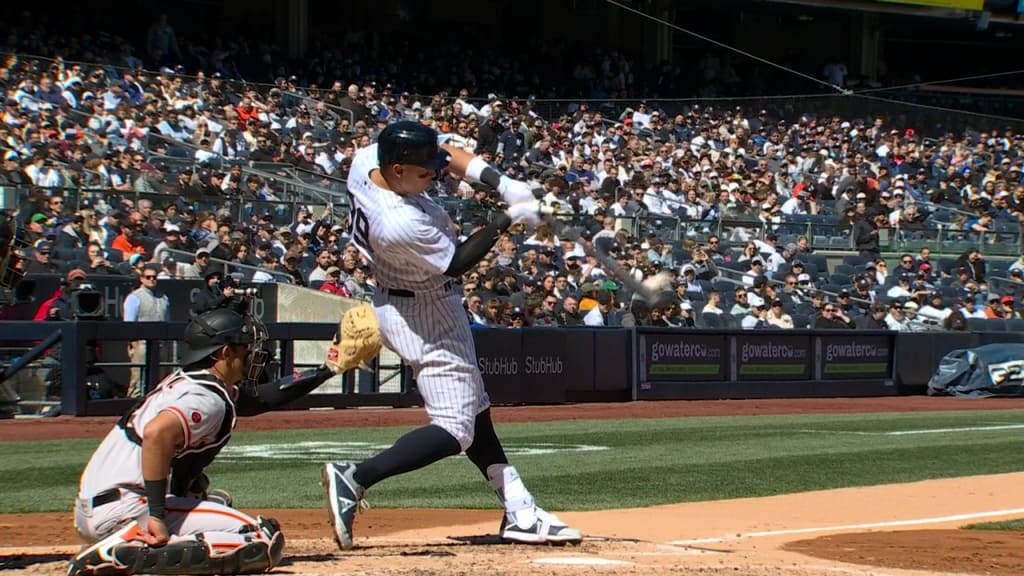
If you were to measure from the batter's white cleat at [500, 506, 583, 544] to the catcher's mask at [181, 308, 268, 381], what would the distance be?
1.50 metres

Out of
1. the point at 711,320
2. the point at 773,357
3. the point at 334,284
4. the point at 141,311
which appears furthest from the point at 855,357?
the point at 141,311

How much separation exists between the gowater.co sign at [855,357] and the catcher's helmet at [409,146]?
16.6 m

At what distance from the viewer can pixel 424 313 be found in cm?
568

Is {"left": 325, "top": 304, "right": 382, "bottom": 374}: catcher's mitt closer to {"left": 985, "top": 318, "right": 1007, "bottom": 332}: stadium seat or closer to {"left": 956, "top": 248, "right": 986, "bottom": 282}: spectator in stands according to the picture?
{"left": 985, "top": 318, "right": 1007, "bottom": 332}: stadium seat

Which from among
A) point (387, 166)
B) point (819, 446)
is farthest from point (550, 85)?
point (387, 166)

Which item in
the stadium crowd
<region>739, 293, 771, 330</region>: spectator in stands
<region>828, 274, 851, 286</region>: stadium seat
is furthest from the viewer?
<region>828, 274, 851, 286</region>: stadium seat

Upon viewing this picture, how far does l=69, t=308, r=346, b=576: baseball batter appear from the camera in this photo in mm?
4785

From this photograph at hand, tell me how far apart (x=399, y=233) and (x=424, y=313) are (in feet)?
1.32

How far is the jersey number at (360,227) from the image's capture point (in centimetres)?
562

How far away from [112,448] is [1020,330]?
2067cm

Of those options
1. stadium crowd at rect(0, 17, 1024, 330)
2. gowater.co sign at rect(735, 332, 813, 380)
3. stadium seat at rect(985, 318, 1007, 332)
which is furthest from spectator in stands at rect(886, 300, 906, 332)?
gowater.co sign at rect(735, 332, 813, 380)

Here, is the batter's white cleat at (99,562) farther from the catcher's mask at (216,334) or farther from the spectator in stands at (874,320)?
the spectator in stands at (874,320)

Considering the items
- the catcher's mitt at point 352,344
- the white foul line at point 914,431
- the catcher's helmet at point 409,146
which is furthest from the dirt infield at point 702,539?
the white foul line at point 914,431

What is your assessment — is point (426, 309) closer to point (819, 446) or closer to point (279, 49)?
point (819, 446)
